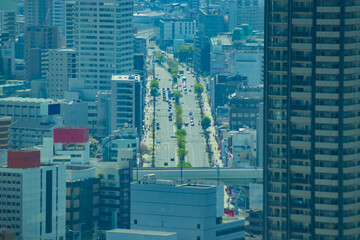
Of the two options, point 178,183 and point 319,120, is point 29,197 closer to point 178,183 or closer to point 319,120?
point 178,183

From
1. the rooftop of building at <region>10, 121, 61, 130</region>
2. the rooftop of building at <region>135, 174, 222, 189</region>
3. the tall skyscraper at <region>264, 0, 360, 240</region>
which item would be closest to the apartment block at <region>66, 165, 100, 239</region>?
the rooftop of building at <region>135, 174, 222, 189</region>

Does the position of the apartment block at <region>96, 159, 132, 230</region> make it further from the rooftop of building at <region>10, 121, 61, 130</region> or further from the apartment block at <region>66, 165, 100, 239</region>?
the rooftop of building at <region>10, 121, 61, 130</region>

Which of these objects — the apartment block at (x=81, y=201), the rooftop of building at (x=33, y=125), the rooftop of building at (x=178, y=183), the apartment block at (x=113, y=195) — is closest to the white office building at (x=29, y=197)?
the apartment block at (x=81, y=201)

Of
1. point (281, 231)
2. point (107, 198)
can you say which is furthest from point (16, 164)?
point (281, 231)

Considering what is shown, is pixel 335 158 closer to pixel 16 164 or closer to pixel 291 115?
pixel 291 115

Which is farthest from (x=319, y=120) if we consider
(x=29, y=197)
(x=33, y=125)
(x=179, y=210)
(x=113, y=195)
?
(x=33, y=125)

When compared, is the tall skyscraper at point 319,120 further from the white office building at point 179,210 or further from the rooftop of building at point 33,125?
the rooftop of building at point 33,125
